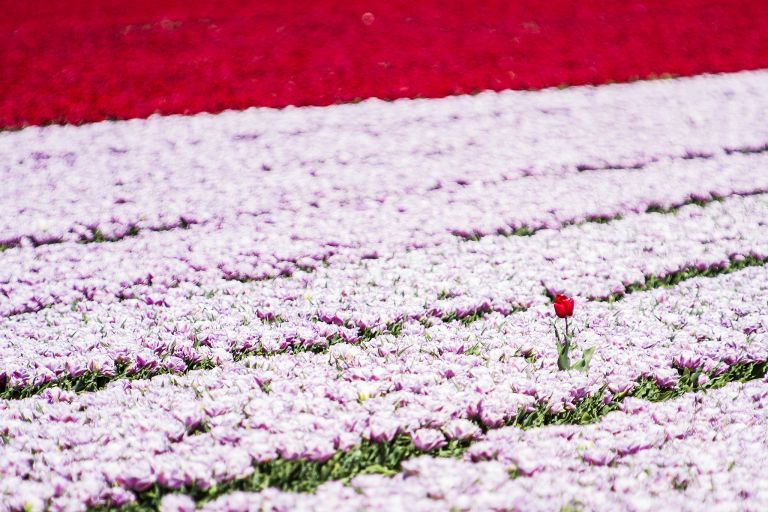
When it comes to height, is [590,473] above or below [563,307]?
below

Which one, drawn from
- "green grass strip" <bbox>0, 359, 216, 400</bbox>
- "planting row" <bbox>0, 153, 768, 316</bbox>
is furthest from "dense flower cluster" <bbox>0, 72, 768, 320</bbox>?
"green grass strip" <bbox>0, 359, 216, 400</bbox>

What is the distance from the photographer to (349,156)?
6.50 metres

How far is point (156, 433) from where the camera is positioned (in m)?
2.84

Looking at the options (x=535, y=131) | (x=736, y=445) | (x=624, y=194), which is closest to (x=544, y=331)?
(x=736, y=445)

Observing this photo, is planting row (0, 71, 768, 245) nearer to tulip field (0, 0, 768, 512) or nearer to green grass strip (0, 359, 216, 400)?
tulip field (0, 0, 768, 512)

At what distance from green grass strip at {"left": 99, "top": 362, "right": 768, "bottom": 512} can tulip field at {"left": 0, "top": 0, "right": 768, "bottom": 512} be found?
2 cm

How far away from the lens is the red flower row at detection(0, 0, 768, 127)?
25.6 ft

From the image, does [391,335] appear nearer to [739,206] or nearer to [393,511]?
[393,511]

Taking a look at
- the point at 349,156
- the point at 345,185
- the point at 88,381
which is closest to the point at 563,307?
the point at 88,381

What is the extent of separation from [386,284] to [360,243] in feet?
2.20

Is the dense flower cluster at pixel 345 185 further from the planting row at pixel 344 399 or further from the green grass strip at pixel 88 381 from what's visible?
A: the green grass strip at pixel 88 381

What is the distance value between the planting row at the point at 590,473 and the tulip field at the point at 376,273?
0.01m

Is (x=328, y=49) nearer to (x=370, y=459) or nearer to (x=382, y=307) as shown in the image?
(x=382, y=307)

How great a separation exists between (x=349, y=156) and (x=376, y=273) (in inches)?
88.6
